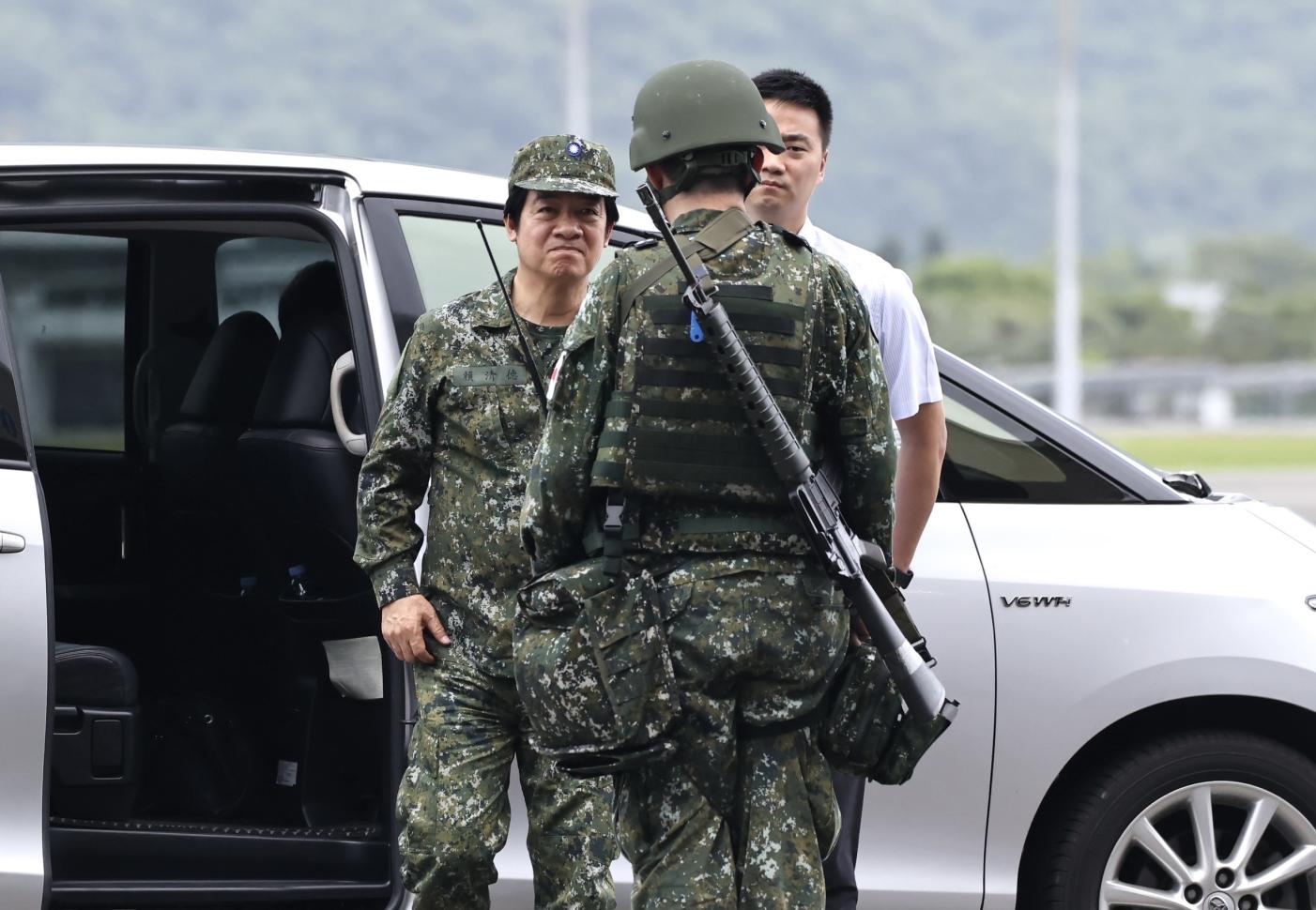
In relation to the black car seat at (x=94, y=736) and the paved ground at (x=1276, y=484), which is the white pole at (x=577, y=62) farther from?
the black car seat at (x=94, y=736)

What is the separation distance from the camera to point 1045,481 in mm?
3605

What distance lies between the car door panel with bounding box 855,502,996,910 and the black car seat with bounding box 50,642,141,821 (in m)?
1.51

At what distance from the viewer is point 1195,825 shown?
11.5ft

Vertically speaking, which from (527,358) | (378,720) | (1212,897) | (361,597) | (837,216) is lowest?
(1212,897)

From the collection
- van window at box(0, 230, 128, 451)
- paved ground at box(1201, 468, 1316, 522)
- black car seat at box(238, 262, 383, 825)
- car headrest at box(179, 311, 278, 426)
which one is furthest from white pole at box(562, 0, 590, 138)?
black car seat at box(238, 262, 383, 825)

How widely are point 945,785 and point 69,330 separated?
3058mm

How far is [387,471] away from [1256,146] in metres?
191

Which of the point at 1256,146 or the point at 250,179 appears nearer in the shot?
the point at 250,179

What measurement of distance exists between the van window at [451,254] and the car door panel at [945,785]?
959mm

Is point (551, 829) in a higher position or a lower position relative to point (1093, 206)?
lower

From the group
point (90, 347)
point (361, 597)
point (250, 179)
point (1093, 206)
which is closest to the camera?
point (250, 179)

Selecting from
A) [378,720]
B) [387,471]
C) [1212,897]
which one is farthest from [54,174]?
[1212,897]

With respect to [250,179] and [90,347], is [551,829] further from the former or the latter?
[90,347]

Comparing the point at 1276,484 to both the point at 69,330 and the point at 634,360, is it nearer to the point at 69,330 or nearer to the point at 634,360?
the point at 69,330
